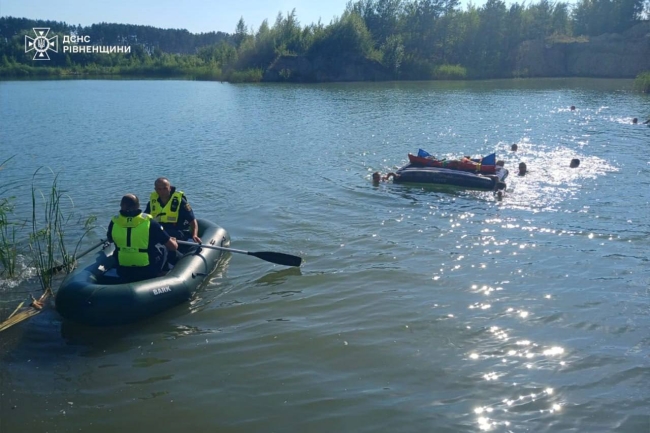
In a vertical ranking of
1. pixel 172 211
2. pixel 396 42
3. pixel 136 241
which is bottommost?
pixel 136 241

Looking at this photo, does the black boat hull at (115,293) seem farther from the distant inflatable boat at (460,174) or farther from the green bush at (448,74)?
the green bush at (448,74)

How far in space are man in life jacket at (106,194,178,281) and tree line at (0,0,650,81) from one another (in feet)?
139

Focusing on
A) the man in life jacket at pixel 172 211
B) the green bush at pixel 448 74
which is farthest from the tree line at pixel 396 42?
the man in life jacket at pixel 172 211

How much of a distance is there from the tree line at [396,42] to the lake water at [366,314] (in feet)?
120

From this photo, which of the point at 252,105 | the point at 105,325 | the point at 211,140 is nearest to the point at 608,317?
the point at 105,325

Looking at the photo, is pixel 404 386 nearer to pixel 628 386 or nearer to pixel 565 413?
pixel 565 413

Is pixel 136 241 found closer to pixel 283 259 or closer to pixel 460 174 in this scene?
pixel 283 259

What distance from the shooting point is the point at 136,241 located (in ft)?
22.2

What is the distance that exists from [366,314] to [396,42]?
48.6 metres

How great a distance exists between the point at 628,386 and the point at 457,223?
5.11m

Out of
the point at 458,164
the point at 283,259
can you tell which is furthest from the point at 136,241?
the point at 458,164

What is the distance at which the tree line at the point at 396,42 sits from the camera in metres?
50.8

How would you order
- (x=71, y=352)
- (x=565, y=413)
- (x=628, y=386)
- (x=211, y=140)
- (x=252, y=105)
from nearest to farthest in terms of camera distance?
(x=565, y=413) < (x=628, y=386) < (x=71, y=352) < (x=211, y=140) < (x=252, y=105)

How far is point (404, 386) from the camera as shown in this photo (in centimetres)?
538
